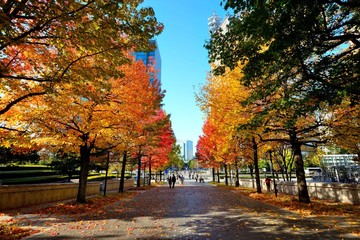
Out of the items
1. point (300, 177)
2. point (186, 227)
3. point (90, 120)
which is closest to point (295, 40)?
point (186, 227)

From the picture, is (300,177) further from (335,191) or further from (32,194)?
(32,194)

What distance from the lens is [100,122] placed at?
11.0m

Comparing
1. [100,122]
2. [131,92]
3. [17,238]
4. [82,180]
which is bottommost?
[17,238]

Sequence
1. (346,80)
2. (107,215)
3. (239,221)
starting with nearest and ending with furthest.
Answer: (346,80), (239,221), (107,215)

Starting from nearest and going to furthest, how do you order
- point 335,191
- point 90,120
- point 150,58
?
point 90,120 → point 335,191 → point 150,58

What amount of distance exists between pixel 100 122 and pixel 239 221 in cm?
784

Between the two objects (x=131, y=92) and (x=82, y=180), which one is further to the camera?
(x=82, y=180)

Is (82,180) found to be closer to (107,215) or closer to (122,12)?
(107,215)

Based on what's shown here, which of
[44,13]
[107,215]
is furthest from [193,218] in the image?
[44,13]

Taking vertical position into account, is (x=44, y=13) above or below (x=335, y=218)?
above

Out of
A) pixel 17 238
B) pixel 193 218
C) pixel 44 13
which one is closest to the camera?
pixel 44 13

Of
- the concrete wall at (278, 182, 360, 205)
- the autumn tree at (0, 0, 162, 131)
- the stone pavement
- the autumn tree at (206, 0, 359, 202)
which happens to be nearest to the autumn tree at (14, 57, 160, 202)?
the autumn tree at (0, 0, 162, 131)

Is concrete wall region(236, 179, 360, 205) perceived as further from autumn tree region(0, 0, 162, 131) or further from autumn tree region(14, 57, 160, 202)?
autumn tree region(0, 0, 162, 131)

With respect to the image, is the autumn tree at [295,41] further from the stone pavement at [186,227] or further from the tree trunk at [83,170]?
the tree trunk at [83,170]
